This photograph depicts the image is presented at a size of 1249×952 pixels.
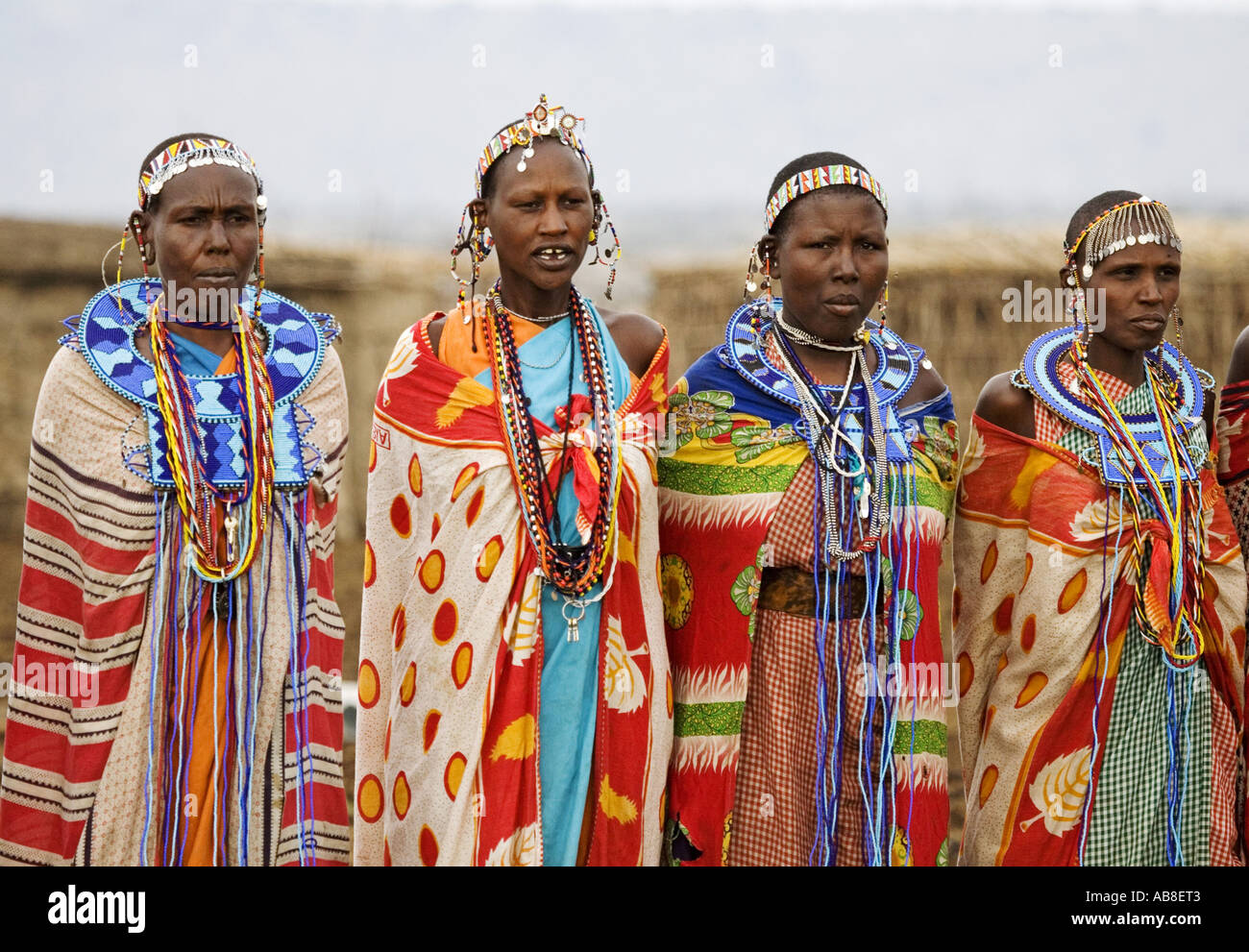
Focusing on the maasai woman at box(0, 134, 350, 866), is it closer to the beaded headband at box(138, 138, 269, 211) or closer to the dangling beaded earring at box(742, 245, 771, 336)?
the beaded headband at box(138, 138, 269, 211)

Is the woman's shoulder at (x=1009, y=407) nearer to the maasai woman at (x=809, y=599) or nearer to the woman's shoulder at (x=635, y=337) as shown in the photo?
the maasai woman at (x=809, y=599)

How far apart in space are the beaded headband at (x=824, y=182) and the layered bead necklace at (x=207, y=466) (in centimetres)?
154

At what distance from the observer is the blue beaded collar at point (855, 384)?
429 cm

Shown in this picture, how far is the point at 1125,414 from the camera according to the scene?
15.0 feet

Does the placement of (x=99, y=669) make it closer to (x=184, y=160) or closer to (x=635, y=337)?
(x=184, y=160)

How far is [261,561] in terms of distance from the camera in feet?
12.9

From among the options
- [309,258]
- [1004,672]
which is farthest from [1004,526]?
[309,258]

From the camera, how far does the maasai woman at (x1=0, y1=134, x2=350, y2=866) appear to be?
3840mm

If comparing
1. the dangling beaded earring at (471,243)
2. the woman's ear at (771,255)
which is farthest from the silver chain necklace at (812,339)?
the dangling beaded earring at (471,243)

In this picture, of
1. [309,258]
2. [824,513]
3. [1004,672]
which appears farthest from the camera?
[309,258]

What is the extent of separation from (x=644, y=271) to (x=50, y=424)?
9.55 m

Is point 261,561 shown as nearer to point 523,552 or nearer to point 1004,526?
point 523,552

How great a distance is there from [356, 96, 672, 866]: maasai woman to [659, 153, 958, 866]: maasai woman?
20 centimetres
